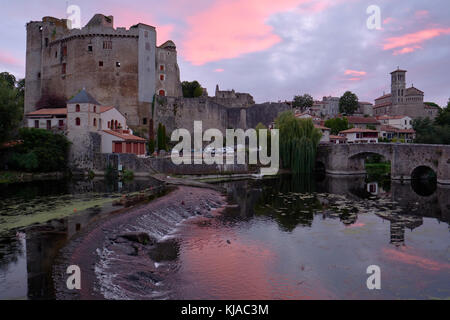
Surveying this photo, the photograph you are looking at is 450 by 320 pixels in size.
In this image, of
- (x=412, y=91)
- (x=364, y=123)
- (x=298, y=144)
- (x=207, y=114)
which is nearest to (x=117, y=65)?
(x=207, y=114)

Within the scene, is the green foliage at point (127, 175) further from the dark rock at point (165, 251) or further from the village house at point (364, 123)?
the village house at point (364, 123)

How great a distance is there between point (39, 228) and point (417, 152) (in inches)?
1200

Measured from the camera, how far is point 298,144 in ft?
126

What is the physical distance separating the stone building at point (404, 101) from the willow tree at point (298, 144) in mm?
54828

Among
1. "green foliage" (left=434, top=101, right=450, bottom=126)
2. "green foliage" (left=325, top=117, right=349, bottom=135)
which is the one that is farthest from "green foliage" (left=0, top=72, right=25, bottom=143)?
"green foliage" (left=325, top=117, right=349, bottom=135)

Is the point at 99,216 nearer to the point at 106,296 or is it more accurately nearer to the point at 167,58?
the point at 106,296

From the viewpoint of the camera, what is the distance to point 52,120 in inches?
1582

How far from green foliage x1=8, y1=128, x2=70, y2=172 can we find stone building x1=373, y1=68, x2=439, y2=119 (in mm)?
75501

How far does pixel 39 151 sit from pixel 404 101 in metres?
80.0

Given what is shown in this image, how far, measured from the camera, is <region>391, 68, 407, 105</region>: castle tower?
85.6 metres

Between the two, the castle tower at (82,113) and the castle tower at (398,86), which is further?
the castle tower at (398,86)

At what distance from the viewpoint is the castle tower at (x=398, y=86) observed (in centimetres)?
8556

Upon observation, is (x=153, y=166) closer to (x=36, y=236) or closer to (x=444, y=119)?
(x=36, y=236)

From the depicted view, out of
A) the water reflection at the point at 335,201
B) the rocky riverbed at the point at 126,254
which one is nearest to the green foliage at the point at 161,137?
the water reflection at the point at 335,201
